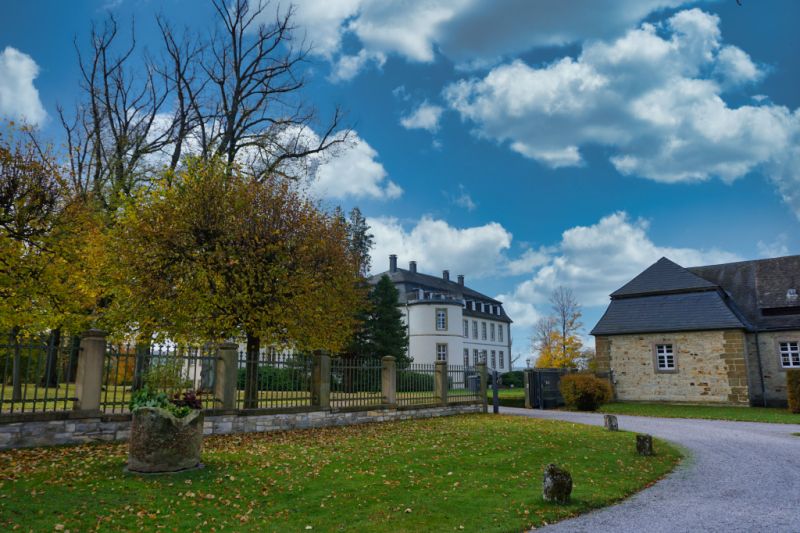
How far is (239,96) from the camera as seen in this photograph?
2428cm

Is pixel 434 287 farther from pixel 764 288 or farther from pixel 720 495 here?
pixel 720 495

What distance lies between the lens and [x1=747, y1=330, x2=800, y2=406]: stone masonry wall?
26969 millimetres

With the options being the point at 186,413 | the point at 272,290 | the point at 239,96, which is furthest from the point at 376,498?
the point at 239,96

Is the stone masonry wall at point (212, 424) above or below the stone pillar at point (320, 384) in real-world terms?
below

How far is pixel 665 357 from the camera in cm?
2864

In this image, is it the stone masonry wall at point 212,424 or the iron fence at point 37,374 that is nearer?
the iron fence at point 37,374

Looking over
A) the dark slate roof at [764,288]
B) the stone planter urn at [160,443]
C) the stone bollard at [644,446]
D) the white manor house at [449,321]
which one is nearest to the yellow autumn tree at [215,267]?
the stone planter urn at [160,443]

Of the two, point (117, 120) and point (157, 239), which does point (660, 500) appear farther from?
point (117, 120)

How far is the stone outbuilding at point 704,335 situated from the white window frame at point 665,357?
49 mm

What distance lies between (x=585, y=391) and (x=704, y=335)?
8404 millimetres

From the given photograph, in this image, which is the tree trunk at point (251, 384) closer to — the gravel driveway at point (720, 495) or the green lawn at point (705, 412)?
the gravel driveway at point (720, 495)

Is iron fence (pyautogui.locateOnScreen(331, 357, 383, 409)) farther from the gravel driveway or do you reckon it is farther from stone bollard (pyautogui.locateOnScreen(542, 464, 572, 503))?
stone bollard (pyautogui.locateOnScreen(542, 464, 572, 503))

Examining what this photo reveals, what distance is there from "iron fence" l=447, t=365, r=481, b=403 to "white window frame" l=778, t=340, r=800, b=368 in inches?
685

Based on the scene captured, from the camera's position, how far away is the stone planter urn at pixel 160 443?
820 centimetres
